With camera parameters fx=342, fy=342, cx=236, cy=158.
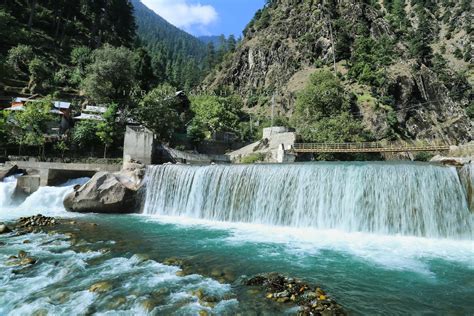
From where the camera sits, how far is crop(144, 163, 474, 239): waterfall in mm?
15289

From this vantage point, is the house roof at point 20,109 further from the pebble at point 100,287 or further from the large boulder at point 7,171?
the pebble at point 100,287

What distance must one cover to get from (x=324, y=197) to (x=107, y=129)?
23.2 meters

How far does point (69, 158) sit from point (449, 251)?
2975 centimetres

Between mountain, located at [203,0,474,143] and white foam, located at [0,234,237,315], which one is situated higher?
mountain, located at [203,0,474,143]

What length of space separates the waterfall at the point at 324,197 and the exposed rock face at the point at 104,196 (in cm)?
125

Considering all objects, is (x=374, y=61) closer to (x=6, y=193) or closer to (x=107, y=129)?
(x=107, y=129)

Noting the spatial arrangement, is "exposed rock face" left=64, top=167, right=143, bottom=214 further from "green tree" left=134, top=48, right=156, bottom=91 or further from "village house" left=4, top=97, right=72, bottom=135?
"green tree" left=134, top=48, right=156, bottom=91

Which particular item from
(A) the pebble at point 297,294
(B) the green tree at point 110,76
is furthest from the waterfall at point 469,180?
(B) the green tree at point 110,76

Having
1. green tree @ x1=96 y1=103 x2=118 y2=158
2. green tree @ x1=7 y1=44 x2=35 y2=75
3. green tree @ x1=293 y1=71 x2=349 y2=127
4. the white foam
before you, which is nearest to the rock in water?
the white foam

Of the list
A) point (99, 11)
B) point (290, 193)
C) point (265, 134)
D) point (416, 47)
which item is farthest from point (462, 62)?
point (290, 193)

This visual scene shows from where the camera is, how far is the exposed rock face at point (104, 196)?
2155 centimetres

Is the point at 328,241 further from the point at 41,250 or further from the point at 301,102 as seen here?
the point at 301,102

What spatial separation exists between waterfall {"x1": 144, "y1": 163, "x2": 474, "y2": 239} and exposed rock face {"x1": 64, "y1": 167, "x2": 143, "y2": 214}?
1.25 m

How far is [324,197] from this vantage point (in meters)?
17.7
